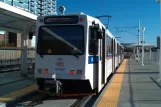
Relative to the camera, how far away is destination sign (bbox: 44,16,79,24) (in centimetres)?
1051

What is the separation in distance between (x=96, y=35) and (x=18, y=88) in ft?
14.0

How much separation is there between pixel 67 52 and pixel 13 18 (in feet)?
13.2

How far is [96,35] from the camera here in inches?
426

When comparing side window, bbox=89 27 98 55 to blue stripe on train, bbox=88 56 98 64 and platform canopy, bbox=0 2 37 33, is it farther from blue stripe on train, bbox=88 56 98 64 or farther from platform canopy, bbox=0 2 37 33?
platform canopy, bbox=0 2 37 33

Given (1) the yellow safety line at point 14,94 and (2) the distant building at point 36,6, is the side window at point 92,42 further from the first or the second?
(2) the distant building at point 36,6

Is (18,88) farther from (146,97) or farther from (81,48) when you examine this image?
(146,97)

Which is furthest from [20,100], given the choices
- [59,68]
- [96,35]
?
[96,35]

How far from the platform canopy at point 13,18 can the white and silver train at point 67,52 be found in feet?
4.30

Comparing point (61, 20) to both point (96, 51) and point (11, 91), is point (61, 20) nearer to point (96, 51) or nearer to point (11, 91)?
point (96, 51)

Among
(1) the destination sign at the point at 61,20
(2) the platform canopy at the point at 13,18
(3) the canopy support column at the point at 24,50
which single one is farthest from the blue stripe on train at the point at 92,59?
(3) the canopy support column at the point at 24,50

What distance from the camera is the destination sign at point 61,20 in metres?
10.5

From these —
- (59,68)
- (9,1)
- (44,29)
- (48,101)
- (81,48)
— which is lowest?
(48,101)

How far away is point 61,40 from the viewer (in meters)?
10.6

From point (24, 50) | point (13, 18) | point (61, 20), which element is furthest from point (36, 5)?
point (61, 20)
